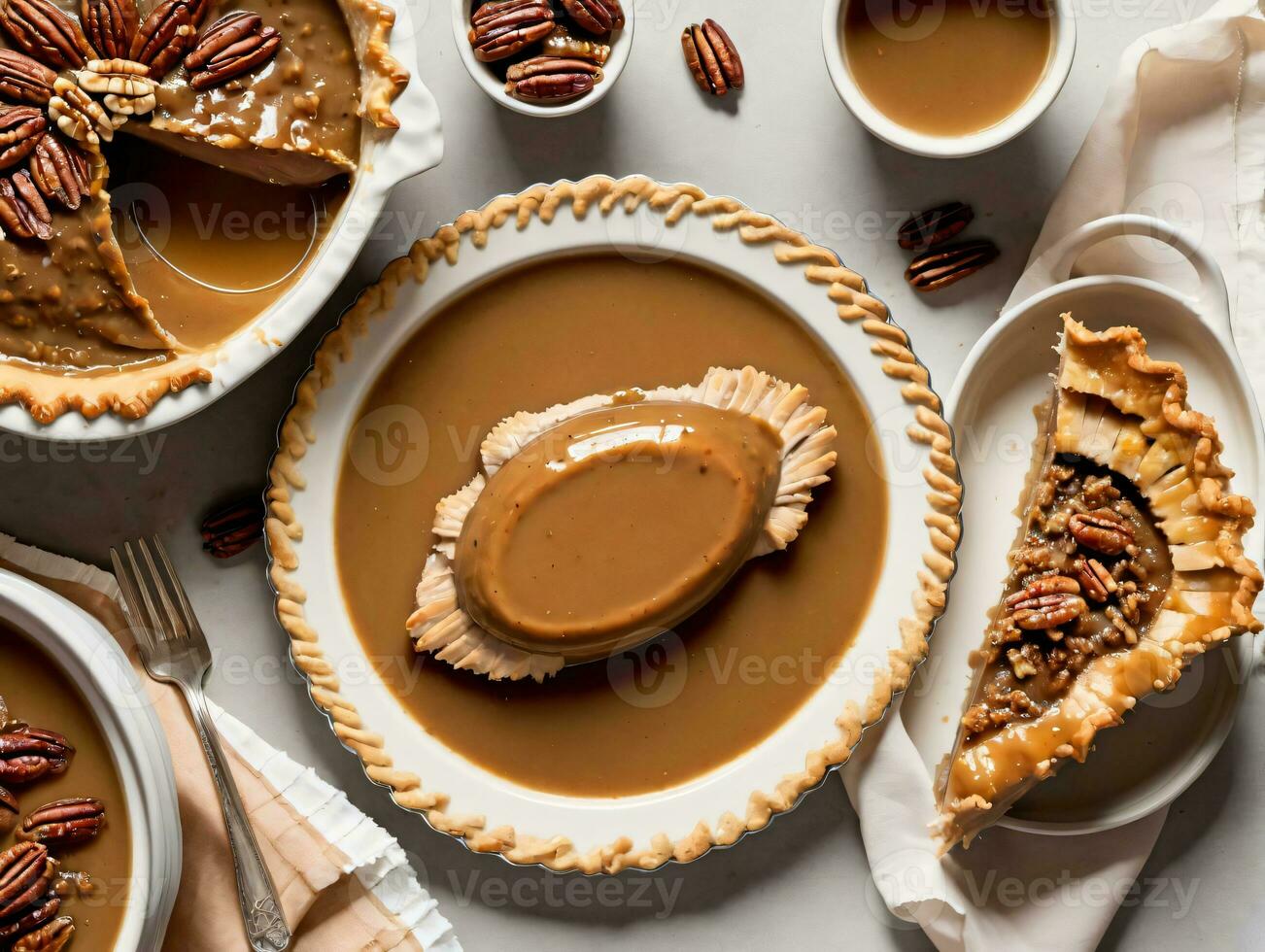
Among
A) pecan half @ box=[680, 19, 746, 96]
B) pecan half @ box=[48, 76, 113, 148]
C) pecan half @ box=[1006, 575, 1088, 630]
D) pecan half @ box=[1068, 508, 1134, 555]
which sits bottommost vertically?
pecan half @ box=[1006, 575, 1088, 630]

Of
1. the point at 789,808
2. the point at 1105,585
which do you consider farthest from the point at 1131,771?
the point at 789,808

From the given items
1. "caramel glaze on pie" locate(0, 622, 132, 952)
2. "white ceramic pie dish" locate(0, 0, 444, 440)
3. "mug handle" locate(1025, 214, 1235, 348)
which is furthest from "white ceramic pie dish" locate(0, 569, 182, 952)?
"mug handle" locate(1025, 214, 1235, 348)

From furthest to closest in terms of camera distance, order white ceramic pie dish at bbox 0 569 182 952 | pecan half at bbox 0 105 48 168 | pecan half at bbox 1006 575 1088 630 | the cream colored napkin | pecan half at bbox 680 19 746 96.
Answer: pecan half at bbox 680 19 746 96
the cream colored napkin
pecan half at bbox 1006 575 1088 630
pecan half at bbox 0 105 48 168
white ceramic pie dish at bbox 0 569 182 952

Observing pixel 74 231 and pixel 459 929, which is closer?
pixel 74 231

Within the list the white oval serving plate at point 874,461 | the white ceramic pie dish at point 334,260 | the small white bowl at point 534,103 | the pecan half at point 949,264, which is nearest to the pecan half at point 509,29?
the small white bowl at point 534,103

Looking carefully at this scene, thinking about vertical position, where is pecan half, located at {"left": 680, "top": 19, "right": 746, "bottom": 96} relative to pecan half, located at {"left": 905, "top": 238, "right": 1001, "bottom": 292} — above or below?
above

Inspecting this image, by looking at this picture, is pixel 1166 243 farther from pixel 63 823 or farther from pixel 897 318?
pixel 63 823

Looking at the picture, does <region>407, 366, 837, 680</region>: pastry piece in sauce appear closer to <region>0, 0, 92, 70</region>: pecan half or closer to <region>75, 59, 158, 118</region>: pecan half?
<region>75, 59, 158, 118</region>: pecan half

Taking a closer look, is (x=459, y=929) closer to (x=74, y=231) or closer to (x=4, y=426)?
(x=4, y=426)
